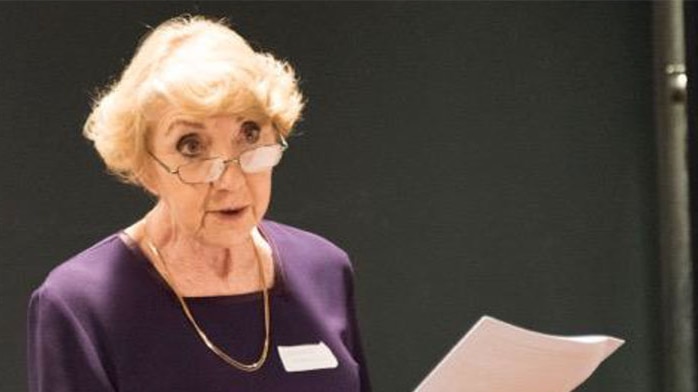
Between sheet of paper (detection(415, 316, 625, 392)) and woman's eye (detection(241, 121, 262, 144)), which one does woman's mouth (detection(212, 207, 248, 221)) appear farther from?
sheet of paper (detection(415, 316, 625, 392))

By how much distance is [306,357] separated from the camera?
1.48 m

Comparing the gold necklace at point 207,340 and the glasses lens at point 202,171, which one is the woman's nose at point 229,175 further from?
the gold necklace at point 207,340

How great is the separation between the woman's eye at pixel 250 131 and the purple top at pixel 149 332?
208 mm

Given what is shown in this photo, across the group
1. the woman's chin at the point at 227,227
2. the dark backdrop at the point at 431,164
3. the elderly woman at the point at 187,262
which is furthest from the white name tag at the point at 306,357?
the dark backdrop at the point at 431,164

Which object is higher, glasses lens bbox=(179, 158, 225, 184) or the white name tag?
glasses lens bbox=(179, 158, 225, 184)

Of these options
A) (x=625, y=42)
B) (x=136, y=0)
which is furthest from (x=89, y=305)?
(x=625, y=42)

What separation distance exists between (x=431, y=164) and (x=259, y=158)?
101cm

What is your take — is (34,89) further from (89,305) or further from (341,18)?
(89,305)

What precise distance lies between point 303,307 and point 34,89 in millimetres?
930

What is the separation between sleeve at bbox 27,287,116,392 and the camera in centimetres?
131

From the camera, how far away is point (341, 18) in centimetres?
233

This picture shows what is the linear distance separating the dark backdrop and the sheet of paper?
959 mm

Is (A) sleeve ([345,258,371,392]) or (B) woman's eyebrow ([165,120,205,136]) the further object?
(A) sleeve ([345,258,371,392])

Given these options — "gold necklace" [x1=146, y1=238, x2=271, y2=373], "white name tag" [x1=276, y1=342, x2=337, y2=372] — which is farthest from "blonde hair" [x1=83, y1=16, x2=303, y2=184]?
"white name tag" [x1=276, y1=342, x2=337, y2=372]
